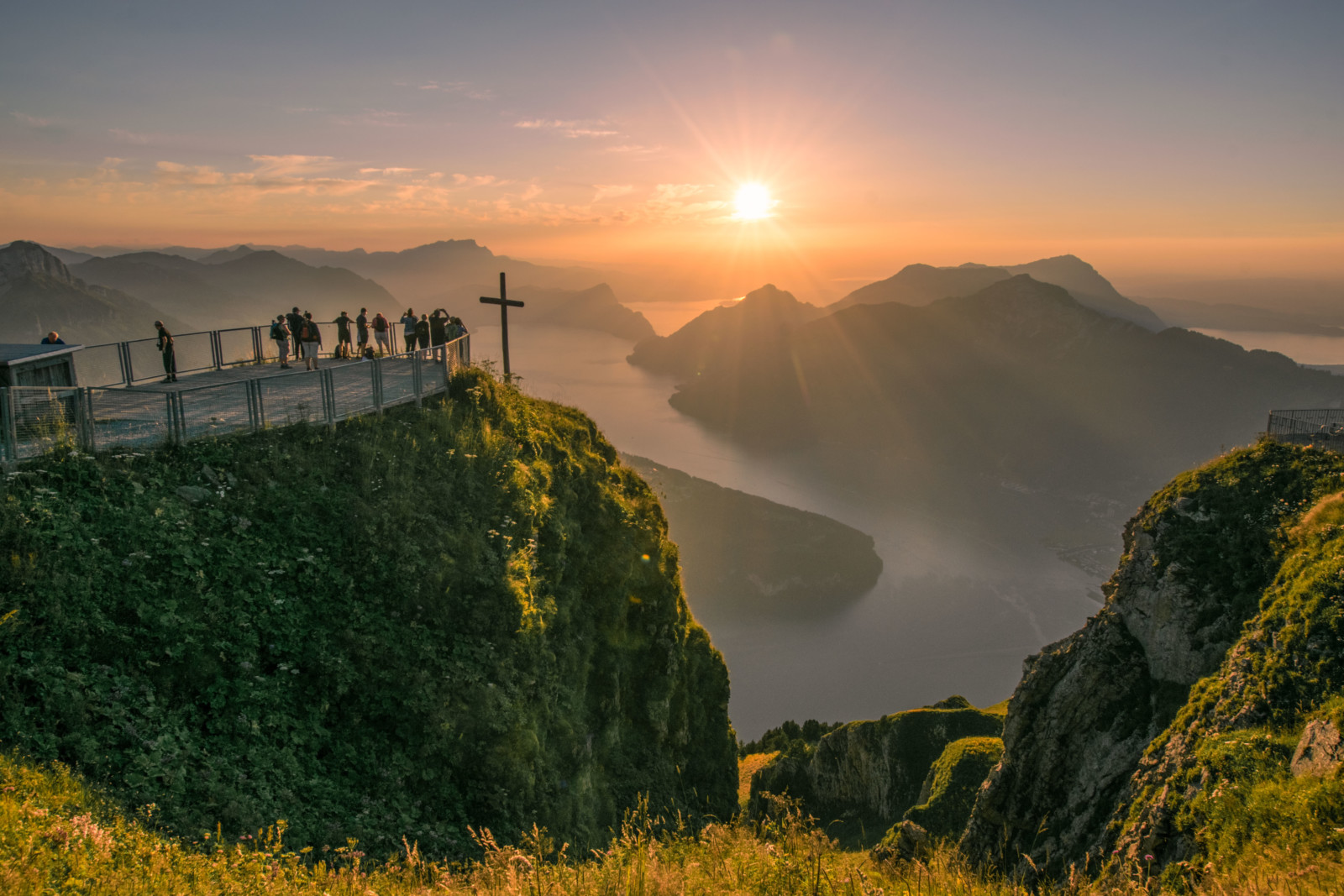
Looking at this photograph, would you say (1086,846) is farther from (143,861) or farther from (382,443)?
(382,443)

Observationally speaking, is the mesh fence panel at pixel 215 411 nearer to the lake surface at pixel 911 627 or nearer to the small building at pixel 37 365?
the small building at pixel 37 365

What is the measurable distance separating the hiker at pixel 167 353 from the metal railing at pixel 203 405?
0.31m

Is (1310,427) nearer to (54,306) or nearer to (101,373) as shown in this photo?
(101,373)

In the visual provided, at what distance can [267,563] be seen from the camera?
408 inches

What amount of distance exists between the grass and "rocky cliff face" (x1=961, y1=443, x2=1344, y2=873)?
5.60 meters

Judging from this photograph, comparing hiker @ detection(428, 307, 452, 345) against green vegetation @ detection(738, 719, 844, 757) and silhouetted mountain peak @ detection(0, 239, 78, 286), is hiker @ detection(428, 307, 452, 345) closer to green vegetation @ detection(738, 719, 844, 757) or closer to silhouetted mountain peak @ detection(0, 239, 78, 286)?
green vegetation @ detection(738, 719, 844, 757)

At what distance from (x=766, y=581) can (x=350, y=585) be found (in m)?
89.5

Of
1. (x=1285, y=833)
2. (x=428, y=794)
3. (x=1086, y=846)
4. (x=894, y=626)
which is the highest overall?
(x=1285, y=833)

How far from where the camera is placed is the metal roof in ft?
37.5

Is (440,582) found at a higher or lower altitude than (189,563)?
lower

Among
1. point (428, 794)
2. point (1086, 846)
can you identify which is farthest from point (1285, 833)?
point (428, 794)

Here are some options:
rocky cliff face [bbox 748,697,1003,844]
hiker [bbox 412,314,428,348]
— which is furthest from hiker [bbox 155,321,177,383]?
rocky cliff face [bbox 748,697,1003,844]

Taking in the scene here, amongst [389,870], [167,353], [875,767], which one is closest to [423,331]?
[167,353]

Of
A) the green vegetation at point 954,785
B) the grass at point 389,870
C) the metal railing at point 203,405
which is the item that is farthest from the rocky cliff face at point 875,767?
the grass at point 389,870
